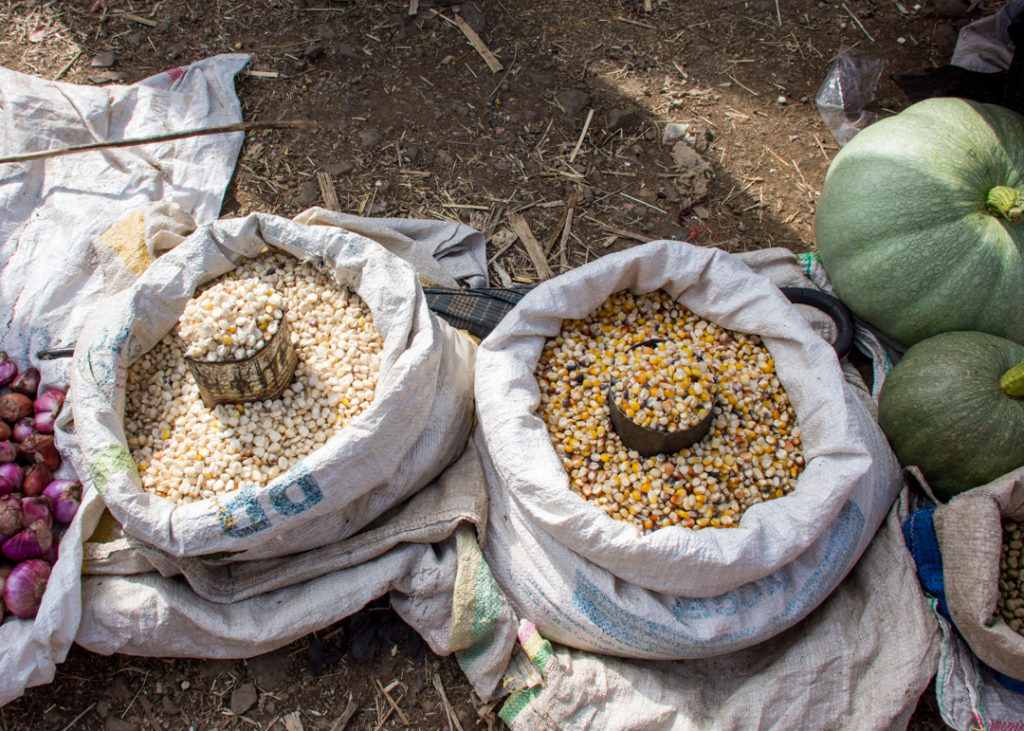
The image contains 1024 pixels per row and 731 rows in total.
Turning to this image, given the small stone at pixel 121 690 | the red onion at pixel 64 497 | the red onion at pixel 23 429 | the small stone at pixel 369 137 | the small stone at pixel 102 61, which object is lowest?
the small stone at pixel 121 690

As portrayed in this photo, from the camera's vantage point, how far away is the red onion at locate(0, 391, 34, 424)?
94.5 inches

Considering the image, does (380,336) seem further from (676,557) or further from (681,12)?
(681,12)

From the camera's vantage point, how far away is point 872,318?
272 centimetres

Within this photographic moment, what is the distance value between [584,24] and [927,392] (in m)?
2.56

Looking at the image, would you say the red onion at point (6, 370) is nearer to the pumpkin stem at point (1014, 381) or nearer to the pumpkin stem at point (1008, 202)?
the pumpkin stem at point (1014, 381)

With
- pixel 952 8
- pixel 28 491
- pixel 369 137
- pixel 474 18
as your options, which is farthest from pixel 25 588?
pixel 952 8

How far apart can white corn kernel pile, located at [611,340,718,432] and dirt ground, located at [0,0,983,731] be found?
97cm

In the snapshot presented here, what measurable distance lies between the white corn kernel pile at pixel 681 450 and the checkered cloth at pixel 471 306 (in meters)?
0.32

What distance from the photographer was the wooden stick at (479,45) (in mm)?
3609

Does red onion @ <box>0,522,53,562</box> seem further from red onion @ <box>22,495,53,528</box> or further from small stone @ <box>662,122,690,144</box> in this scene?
small stone @ <box>662,122,690,144</box>

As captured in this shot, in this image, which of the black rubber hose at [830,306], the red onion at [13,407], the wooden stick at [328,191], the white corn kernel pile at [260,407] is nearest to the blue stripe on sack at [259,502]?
the white corn kernel pile at [260,407]

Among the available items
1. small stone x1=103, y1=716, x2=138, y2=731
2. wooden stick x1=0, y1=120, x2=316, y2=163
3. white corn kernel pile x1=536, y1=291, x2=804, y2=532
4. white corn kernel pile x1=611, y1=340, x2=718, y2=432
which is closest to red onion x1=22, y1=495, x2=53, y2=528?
small stone x1=103, y1=716, x2=138, y2=731

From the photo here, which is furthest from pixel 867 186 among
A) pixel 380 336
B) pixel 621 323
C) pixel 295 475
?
pixel 295 475

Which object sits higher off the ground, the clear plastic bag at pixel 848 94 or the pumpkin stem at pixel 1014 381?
the clear plastic bag at pixel 848 94
